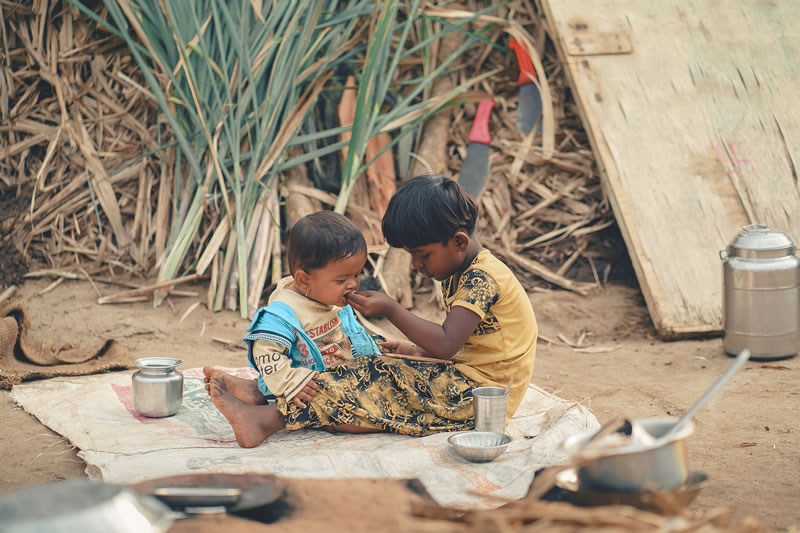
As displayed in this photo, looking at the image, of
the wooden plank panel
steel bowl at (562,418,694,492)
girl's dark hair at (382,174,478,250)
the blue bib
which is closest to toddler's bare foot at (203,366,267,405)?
the blue bib

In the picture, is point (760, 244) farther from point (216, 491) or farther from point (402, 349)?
point (216, 491)

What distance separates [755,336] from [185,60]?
3.27 meters

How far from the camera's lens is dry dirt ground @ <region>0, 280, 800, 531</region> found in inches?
94.7

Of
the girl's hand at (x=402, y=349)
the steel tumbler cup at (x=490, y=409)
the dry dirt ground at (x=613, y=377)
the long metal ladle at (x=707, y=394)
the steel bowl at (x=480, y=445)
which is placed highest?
the long metal ladle at (x=707, y=394)

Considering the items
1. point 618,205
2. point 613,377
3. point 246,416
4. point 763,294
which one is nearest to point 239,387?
point 246,416

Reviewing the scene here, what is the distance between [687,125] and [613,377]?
192cm

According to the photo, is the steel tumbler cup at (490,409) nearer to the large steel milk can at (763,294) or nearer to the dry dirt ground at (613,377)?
the dry dirt ground at (613,377)

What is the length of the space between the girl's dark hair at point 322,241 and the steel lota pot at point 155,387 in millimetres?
684

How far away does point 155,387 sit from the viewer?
113 inches

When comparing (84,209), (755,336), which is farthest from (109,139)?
(755,336)

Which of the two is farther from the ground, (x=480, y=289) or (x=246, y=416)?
(x=480, y=289)

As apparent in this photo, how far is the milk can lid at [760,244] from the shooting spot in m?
3.65

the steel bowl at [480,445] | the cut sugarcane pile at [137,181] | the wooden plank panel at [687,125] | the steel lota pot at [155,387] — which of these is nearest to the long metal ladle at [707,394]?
the steel bowl at [480,445]

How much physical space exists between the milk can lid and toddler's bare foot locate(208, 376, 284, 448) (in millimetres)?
2390
